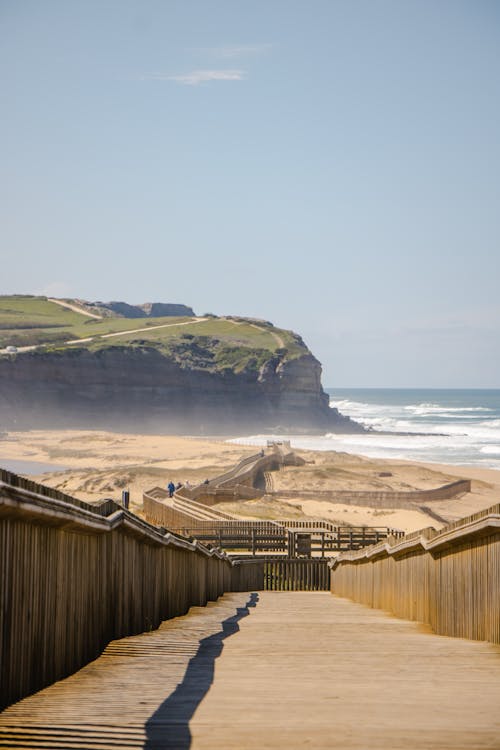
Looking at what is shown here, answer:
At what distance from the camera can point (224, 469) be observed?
6519 centimetres

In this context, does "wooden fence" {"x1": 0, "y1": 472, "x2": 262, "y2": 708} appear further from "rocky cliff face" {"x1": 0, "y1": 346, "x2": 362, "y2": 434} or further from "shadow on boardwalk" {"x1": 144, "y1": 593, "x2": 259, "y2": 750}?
"rocky cliff face" {"x1": 0, "y1": 346, "x2": 362, "y2": 434}

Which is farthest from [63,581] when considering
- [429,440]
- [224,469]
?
[429,440]

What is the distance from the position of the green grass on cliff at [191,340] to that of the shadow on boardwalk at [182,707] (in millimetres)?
141433

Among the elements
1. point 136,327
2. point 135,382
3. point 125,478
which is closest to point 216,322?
point 136,327

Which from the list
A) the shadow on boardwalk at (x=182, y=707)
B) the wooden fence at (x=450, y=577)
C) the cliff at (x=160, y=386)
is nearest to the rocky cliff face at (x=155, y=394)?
the cliff at (x=160, y=386)

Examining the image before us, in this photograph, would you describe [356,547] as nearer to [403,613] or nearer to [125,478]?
[403,613]

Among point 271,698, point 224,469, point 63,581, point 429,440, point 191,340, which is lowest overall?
point 271,698

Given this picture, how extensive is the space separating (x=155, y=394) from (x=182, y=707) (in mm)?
141481

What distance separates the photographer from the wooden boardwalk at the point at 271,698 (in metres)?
4.19

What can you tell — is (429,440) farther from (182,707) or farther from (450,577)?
(182,707)

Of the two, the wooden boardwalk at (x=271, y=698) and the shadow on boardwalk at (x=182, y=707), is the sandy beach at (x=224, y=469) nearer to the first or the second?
the wooden boardwalk at (x=271, y=698)

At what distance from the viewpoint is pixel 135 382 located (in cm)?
14538

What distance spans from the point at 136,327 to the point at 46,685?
610 ft

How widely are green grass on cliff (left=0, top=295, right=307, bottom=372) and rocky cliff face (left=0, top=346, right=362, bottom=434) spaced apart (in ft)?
11.1
